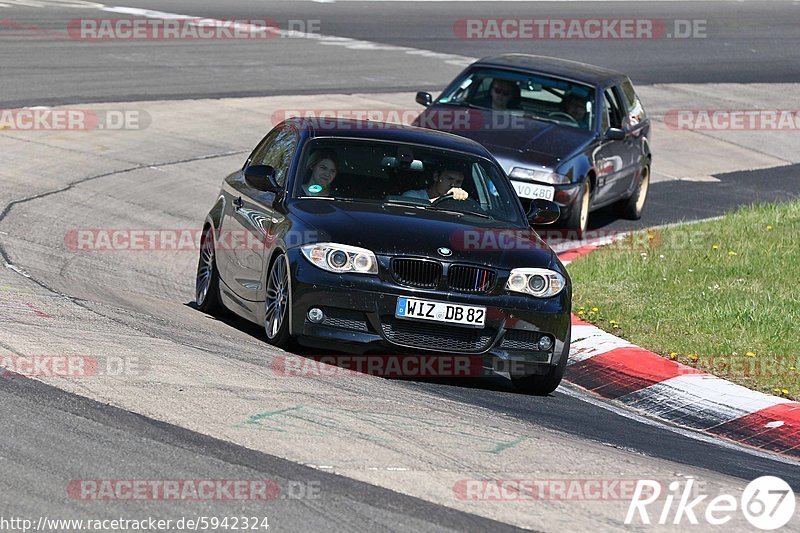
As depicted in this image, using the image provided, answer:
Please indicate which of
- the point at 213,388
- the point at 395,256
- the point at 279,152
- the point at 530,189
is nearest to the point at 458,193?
the point at 395,256

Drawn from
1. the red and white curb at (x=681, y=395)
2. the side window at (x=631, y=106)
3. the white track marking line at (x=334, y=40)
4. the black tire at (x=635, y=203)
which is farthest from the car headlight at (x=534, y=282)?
the white track marking line at (x=334, y=40)

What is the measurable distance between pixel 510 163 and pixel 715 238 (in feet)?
7.49

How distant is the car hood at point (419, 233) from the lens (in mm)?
8836

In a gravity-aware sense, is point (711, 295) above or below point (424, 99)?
below

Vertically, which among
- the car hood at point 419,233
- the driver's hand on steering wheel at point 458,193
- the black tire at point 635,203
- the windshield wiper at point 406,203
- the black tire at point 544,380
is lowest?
the black tire at point 635,203

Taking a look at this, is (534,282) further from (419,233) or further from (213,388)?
(213,388)

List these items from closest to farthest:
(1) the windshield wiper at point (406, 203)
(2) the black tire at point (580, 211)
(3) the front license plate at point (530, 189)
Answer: (1) the windshield wiper at point (406, 203)
(3) the front license plate at point (530, 189)
(2) the black tire at point (580, 211)

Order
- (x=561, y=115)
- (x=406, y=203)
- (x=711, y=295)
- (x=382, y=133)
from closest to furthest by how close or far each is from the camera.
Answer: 1. (x=406, y=203)
2. (x=382, y=133)
3. (x=711, y=295)
4. (x=561, y=115)

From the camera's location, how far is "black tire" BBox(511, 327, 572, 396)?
9.13 metres

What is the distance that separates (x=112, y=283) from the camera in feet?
37.9

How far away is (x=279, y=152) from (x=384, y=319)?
7.61 feet

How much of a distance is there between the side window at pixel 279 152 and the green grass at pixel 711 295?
2878mm

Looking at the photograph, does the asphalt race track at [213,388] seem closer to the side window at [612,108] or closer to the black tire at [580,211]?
the side window at [612,108]

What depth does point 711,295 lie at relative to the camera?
12.1m
